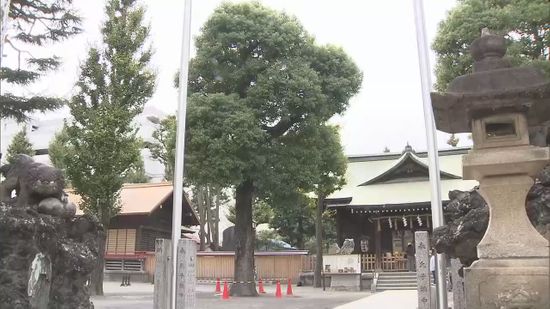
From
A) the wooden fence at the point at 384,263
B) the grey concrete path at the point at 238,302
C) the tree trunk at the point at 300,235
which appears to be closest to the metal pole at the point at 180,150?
the grey concrete path at the point at 238,302

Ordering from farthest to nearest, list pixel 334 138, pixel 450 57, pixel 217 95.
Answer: pixel 334 138 < pixel 217 95 < pixel 450 57

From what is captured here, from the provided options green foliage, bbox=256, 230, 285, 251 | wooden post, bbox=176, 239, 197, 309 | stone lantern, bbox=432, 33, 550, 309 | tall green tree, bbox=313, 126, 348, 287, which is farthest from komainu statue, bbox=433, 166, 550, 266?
Answer: green foliage, bbox=256, 230, 285, 251

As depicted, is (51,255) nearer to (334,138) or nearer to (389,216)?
(334,138)

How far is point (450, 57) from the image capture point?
55.7 ft

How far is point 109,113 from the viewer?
1845cm

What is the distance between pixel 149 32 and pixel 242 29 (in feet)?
11.6

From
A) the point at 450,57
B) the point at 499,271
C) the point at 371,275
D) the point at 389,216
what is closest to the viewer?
the point at 499,271

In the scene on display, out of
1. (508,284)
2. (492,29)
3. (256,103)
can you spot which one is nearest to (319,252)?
(256,103)

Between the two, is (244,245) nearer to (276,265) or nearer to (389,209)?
(276,265)

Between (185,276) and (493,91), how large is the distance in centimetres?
665

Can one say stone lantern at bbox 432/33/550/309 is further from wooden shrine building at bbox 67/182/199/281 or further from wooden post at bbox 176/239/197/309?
wooden shrine building at bbox 67/182/199/281

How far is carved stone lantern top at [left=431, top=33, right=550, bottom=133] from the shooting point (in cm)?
612

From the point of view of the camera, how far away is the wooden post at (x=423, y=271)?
9.41m

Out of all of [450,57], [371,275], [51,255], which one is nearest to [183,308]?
[51,255]
